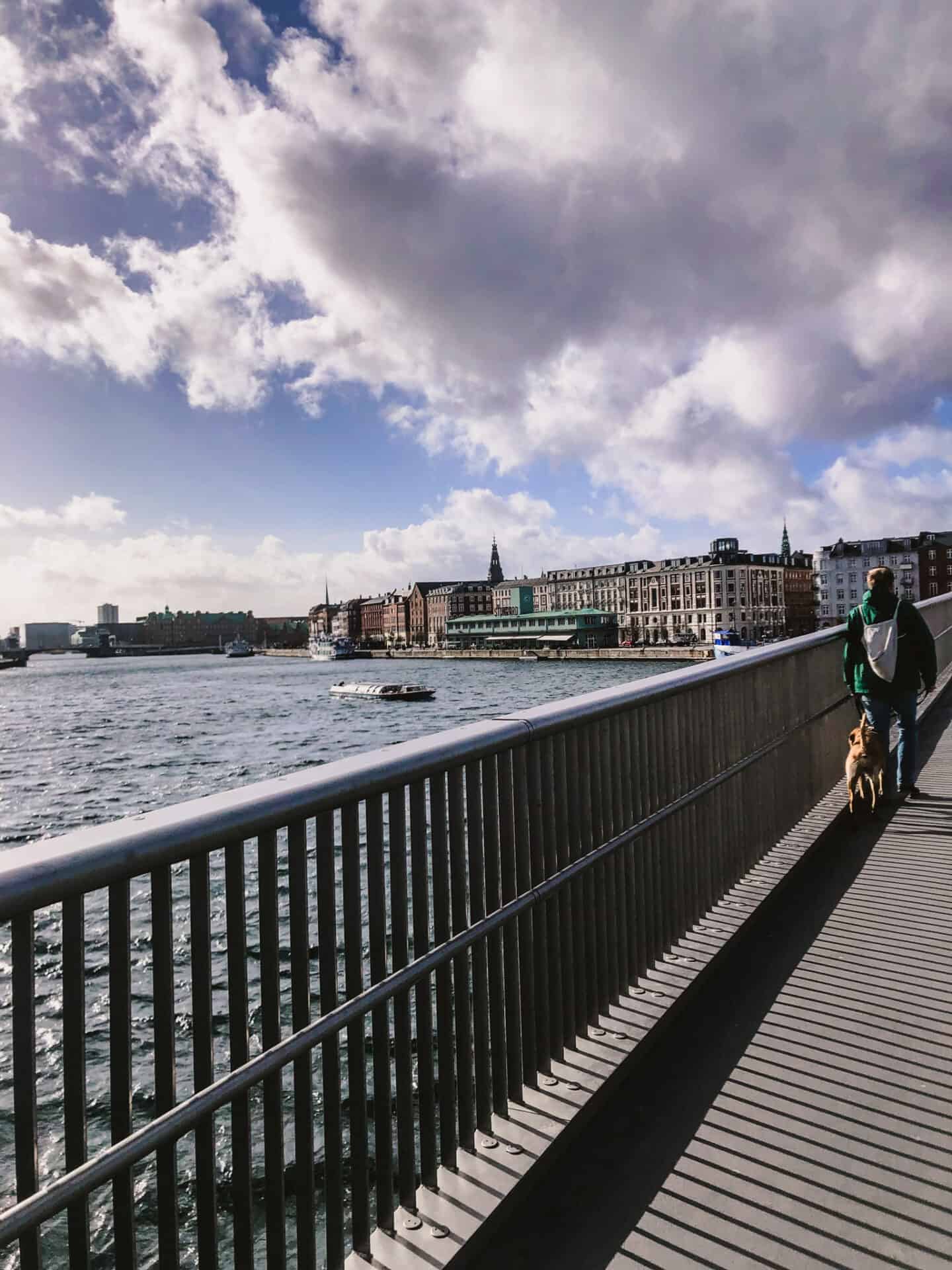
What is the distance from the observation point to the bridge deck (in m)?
2.05

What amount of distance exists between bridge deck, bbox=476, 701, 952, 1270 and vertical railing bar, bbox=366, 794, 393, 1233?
27 cm

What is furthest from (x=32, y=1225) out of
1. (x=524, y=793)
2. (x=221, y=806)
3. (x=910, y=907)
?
(x=910, y=907)

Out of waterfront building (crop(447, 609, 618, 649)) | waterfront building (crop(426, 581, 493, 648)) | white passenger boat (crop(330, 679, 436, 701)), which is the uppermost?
waterfront building (crop(426, 581, 493, 648))

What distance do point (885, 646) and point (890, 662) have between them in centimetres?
12

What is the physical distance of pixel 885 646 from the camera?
20.3 feet

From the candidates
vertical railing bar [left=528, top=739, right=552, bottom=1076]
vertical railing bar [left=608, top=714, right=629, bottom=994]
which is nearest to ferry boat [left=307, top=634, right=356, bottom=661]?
vertical railing bar [left=608, top=714, right=629, bottom=994]

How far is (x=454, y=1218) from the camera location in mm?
2078

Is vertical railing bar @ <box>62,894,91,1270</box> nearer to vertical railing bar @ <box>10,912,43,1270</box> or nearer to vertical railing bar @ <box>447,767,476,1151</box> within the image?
vertical railing bar @ <box>10,912,43,1270</box>

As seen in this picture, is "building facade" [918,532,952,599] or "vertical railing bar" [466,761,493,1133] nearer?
"vertical railing bar" [466,761,493,1133]

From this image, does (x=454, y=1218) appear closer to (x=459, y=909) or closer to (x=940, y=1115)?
(x=459, y=909)

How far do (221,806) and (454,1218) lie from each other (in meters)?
1.25

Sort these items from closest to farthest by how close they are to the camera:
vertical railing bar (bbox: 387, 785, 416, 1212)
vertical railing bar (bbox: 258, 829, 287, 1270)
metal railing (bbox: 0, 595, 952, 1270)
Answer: metal railing (bbox: 0, 595, 952, 1270) → vertical railing bar (bbox: 258, 829, 287, 1270) → vertical railing bar (bbox: 387, 785, 416, 1212)

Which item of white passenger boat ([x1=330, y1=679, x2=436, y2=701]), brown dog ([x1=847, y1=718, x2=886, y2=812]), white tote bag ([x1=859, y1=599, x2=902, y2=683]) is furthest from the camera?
white passenger boat ([x1=330, y1=679, x2=436, y2=701])

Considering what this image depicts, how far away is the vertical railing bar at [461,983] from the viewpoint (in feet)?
7.47
